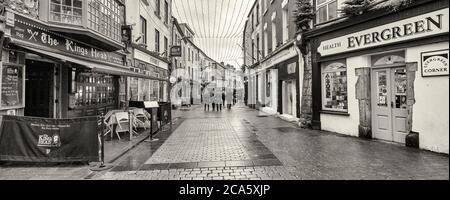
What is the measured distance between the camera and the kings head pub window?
959cm

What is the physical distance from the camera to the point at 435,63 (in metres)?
6.52

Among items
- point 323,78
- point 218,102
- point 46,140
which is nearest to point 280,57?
point 323,78

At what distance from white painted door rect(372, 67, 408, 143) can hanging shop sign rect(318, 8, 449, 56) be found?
89cm

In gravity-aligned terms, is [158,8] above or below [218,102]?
above

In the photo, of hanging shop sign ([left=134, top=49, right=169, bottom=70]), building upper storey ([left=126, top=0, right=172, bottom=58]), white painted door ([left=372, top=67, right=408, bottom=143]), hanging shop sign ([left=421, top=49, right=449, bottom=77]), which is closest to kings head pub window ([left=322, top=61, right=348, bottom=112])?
white painted door ([left=372, top=67, right=408, bottom=143])

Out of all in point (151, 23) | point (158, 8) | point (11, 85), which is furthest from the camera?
point (158, 8)

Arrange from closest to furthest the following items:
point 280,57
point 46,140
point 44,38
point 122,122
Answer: point 46,140 < point 44,38 < point 122,122 < point 280,57

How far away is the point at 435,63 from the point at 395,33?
50.4 inches

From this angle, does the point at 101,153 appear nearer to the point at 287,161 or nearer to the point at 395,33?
the point at 287,161

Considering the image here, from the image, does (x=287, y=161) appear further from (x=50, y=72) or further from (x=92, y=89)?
(x=92, y=89)

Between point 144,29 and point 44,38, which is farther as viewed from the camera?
point 144,29

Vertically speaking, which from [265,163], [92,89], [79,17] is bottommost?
[265,163]

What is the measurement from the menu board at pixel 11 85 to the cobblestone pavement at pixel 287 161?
10.8 feet

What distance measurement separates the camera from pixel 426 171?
16.6 feet
